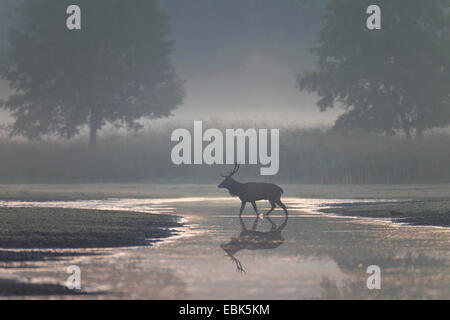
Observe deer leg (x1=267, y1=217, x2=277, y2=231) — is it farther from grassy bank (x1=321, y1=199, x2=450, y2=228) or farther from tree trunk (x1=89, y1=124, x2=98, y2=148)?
tree trunk (x1=89, y1=124, x2=98, y2=148)

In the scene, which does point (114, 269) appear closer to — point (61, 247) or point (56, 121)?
point (61, 247)

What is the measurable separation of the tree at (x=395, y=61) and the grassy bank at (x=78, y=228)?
1791 inches

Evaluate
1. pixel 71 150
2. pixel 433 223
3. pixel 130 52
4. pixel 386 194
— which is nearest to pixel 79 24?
pixel 130 52

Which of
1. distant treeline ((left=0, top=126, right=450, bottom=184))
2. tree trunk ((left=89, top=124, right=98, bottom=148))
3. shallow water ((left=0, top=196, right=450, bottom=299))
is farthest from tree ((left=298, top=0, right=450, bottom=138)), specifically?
shallow water ((left=0, top=196, right=450, bottom=299))

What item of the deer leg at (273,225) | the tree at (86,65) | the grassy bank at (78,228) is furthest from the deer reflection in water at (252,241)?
the tree at (86,65)

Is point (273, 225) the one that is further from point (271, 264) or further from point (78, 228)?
point (271, 264)

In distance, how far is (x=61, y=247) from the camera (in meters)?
24.0

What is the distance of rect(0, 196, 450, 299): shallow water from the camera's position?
16578mm

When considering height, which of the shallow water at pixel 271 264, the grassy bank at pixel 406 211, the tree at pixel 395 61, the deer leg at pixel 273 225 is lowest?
the shallow water at pixel 271 264

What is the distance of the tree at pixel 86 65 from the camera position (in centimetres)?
8238

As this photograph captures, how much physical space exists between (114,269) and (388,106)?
61409 millimetres

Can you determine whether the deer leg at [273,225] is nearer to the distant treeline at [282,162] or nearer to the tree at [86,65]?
the distant treeline at [282,162]

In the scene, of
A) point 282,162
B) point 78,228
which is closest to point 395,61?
point 282,162

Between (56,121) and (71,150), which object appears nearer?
(71,150)
